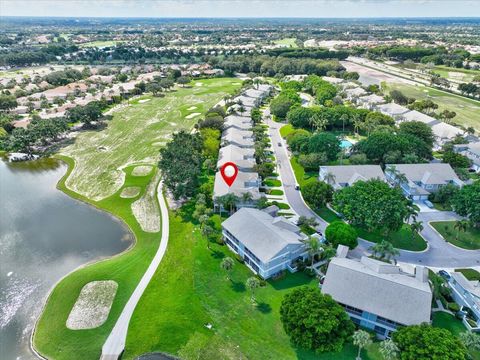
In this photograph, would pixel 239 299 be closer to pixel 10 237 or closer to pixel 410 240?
pixel 410 240

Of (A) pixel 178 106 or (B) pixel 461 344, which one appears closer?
(B) pixel 461 344

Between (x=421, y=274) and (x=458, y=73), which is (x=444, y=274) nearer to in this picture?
(x=421, y=274)

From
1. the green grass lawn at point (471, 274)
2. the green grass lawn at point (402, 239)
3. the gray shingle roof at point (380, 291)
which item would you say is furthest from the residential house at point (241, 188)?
the green grass lawn at point (471, 274)

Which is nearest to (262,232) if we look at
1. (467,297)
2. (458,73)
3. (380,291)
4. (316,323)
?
(316,323)

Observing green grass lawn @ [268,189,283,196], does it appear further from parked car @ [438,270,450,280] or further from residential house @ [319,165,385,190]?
parked car @ [438,270,450,280]

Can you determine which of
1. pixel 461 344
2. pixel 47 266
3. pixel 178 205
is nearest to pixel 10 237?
pixel 47 266

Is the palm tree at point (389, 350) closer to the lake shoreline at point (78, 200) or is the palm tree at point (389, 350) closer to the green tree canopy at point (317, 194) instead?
the green tree canopy at point (317, 194)

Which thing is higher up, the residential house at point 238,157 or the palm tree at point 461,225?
the palm tree at point 461,225
